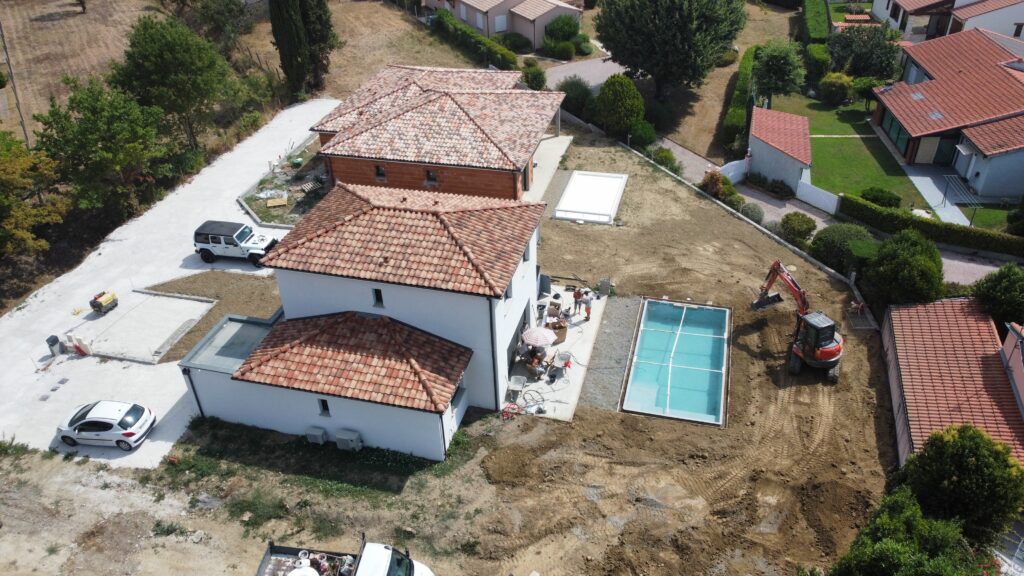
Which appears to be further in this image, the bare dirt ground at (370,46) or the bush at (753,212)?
the bare dirt ground at (370,46)

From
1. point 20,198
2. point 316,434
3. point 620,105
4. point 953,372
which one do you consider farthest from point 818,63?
point 20,198

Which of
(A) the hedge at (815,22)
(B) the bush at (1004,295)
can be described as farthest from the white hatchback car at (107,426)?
(A) the hedge at (815,22)

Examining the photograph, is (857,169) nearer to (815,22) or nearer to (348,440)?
(815,22)

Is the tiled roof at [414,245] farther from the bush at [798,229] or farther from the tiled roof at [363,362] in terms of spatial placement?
the bush at [798,229]

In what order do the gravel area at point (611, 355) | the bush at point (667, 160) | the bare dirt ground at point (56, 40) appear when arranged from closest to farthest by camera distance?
the gravel area at point (611, 355)
the bush at point (667, 160)
the bare dirt ground at point (56, 40)

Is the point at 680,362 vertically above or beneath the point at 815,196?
above

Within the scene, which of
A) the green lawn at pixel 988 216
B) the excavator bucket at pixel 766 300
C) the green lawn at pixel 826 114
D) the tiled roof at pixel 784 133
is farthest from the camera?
the green lawn at pixel 826 114

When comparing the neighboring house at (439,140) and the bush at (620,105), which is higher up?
the neighboring house at (439,140)

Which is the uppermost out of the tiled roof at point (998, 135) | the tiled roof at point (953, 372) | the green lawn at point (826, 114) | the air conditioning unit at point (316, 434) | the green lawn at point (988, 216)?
the tiled roof at point (998, 135)
